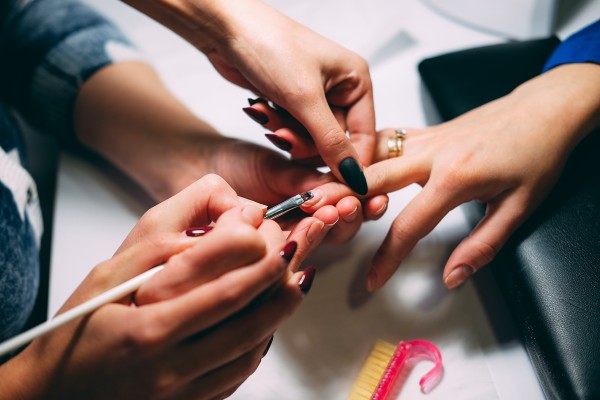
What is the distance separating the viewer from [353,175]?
60 cm

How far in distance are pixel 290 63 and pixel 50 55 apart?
0.42 m

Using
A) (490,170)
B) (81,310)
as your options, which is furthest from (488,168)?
(81,310)

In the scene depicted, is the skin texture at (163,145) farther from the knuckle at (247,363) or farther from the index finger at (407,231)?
the knuckle at (247,363)

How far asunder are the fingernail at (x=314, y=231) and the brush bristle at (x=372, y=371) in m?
0.16

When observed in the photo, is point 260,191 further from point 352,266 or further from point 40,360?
point 40,360

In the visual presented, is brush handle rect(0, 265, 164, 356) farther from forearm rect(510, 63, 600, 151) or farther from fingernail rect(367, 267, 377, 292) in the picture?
forearm rect(510, 63, 600, 151)

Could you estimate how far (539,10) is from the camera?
33.8 inches

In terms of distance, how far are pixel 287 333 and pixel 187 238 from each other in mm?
226

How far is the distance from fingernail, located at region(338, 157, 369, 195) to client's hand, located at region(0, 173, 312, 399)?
204 millimetres

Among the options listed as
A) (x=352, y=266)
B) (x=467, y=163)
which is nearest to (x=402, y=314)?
(x=352, y=266)

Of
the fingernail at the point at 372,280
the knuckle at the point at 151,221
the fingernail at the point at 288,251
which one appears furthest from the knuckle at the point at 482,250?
the knuckle at the point at 151,221

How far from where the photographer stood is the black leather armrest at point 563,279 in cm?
49

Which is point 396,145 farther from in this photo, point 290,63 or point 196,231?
point 196,231

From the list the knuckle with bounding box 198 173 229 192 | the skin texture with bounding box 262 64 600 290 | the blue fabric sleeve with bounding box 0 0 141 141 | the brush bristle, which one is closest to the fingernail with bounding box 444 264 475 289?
the skin texture with bounding box 262 64 600 290
